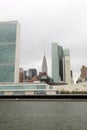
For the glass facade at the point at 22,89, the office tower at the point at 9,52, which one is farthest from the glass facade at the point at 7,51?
the glass facade at the point at 22,89

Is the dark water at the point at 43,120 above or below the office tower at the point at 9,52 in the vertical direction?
below

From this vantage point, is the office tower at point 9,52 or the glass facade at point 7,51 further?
the glass facade at point 7,51

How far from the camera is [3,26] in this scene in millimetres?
Answer: 149625

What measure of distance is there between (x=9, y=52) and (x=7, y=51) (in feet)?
6.96

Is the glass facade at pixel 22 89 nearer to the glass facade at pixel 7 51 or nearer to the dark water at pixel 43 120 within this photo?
the glass facade at pixel 7 51

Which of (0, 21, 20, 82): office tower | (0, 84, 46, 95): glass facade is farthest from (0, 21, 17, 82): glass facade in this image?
(0, 84, 46, 95): glass facade

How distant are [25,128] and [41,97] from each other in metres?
85.4

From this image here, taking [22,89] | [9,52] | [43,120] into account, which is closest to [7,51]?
[9,52]

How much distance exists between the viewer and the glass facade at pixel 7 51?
139000 mm

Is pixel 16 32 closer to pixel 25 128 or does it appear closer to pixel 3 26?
pixel 3 26

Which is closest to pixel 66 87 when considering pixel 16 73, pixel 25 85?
pixel 25 85

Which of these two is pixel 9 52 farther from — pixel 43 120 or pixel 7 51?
pixel 43 120

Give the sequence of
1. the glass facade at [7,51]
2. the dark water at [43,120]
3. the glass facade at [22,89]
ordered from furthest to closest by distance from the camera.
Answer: the glass facade at [7,51] < the glass facade at [22,89] < the dark water at [43,120]

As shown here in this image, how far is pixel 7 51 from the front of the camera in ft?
469
